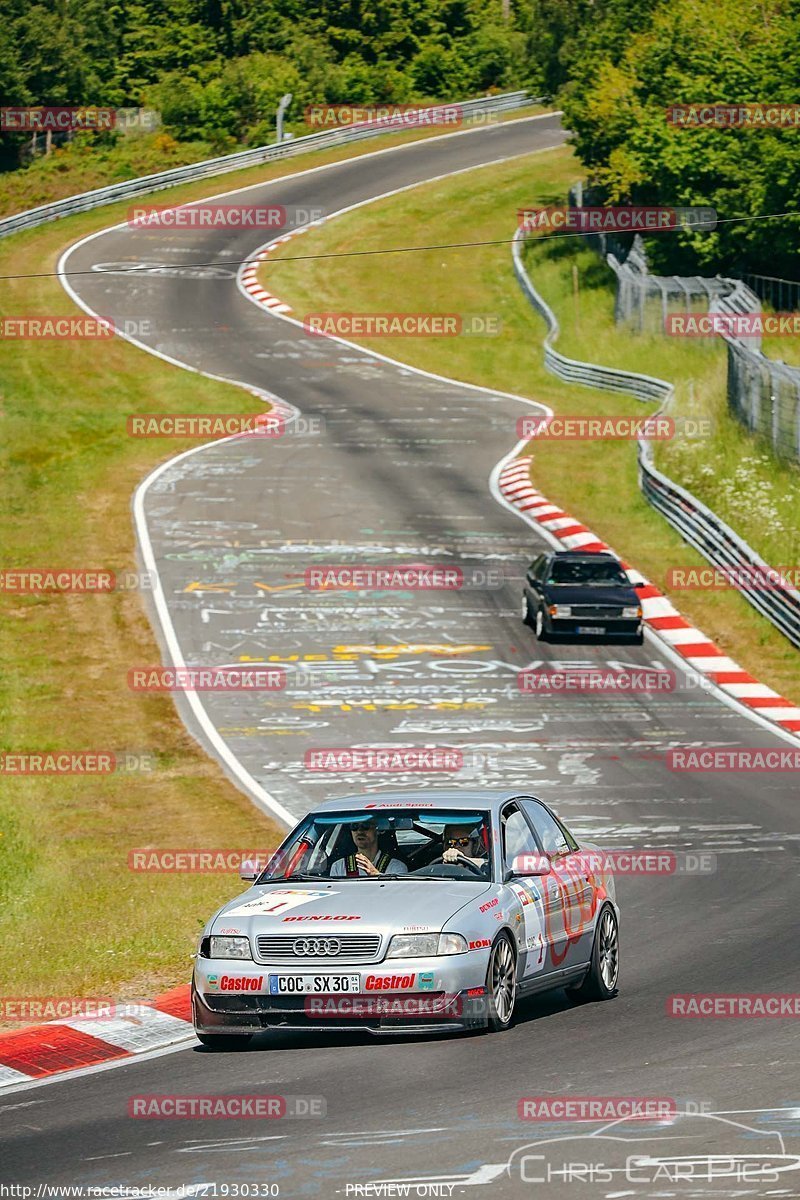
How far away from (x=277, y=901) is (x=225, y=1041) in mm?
890

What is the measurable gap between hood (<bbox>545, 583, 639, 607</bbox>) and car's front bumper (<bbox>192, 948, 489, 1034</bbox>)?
19939 mm

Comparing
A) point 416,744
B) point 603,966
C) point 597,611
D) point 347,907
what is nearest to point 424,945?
point 347,907

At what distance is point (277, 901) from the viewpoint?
37.4ft

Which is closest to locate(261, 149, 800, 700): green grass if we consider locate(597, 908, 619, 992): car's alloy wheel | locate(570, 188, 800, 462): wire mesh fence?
locate(570, 188, 800, 462): wire mesh fence

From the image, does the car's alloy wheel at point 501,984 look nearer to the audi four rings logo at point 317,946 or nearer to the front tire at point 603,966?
the audi four rings logo at point 317,946

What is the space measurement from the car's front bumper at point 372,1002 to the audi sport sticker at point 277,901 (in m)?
0.44

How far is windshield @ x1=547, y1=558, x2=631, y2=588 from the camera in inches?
1227

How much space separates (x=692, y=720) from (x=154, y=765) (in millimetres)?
7481

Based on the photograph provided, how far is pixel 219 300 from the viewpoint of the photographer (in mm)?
61781

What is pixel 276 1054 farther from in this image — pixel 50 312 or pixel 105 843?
pixel 50 312

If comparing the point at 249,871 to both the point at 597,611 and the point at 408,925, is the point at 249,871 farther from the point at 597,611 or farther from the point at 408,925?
the point at 597,611

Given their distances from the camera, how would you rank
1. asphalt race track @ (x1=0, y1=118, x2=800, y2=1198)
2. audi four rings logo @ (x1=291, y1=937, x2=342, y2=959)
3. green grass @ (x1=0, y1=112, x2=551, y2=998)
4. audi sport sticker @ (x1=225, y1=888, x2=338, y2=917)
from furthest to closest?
green grass @ (x1=0, y1=112, x2=551, y2=998) → audi sport sticker @ (x1=225, y1=888, x2=338, y2=917) → audi four rings logo @ (x1=291, y1=937, x2=342, y2=959) → asphalt race track @ (x1=0, y1=118, x2=800, y2=1198)

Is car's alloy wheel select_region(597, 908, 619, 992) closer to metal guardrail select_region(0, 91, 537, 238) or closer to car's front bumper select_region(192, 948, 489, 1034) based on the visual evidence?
car's front bumper select_region(192, 948, 489, 1034)

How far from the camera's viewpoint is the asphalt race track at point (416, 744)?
8.58m
